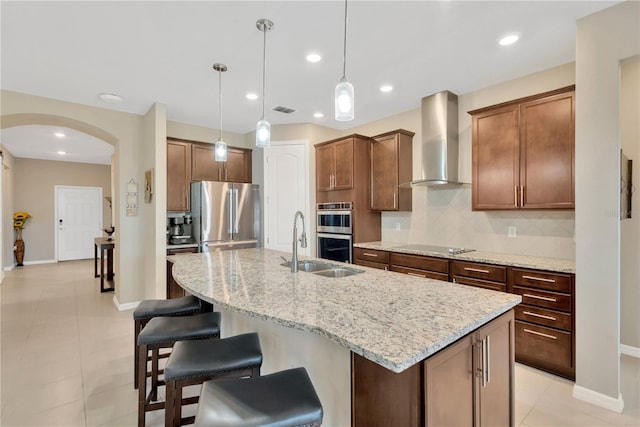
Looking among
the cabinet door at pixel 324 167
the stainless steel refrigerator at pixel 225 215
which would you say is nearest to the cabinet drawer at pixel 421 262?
the cabinet door at pixel 324 167

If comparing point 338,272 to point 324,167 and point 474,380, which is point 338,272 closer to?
point 474,380

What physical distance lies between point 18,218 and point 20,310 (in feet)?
14.9

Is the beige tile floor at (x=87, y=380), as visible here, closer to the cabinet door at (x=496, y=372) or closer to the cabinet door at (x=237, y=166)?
the cabinet door at (x=496, y=372)

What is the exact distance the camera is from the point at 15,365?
8.54 ft

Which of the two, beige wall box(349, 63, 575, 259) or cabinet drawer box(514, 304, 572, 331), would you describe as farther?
beige wall box(349, 63, 575, 259)

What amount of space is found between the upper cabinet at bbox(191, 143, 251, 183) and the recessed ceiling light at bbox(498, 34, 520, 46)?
3835 mm

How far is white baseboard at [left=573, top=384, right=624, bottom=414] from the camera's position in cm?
200

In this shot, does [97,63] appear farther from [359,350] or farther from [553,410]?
[553,410]

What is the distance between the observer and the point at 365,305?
1367 mm

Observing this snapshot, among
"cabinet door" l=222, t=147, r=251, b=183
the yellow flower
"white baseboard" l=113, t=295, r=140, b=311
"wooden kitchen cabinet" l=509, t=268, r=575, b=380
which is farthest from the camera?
the yellow flower

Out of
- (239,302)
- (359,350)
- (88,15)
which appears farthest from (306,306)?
(88,15)

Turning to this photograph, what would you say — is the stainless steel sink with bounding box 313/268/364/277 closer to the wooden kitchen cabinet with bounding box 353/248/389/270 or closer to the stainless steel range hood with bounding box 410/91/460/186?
the wooden kitchen cabinet with bounding box 353/248/389/270

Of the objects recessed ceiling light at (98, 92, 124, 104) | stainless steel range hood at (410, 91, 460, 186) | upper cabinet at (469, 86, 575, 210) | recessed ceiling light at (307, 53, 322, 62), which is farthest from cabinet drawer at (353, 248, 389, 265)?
recessed ceiling light at (98, 92, 124, 104)

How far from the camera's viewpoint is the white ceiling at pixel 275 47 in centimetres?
205
